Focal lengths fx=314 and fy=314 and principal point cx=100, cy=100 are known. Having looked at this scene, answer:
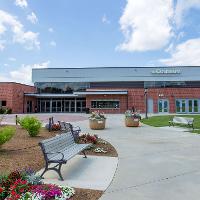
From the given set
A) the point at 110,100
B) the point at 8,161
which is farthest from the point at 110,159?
the point at 110,100

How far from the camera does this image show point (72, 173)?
759cm

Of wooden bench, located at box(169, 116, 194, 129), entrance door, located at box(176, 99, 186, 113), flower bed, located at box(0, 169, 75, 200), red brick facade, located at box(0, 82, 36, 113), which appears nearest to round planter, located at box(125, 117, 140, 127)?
wooden bench, located at box(169, 116, 194, 129)

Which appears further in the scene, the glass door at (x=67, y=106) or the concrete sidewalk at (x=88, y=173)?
the glass door at (x=67, y=106)

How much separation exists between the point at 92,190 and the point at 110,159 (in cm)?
329

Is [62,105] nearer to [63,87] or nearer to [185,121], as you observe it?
[63,87]

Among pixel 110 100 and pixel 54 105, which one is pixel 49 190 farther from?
pixel 54 105

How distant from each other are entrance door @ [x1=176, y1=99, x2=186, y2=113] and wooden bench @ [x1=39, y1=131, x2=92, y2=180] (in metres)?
43.9

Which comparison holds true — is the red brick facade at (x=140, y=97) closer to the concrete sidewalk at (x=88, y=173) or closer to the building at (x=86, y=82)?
the building at (x=86, y=82)

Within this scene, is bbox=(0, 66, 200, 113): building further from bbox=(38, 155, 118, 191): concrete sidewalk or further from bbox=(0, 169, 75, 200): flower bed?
bbox=(0, 169, 75, 200): flower bed

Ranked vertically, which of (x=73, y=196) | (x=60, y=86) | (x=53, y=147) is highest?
(x=60, y=86)

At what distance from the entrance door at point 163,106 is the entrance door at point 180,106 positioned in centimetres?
163

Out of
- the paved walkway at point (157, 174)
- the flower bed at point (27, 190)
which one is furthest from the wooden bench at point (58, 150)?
the paved walkway at point (157, 174)

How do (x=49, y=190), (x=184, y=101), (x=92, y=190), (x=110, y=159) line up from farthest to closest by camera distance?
(x=184, y=101) → (x=110, y=159) → (x=92, y=190) → (x=49, y=190)

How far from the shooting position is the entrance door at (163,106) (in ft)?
169
